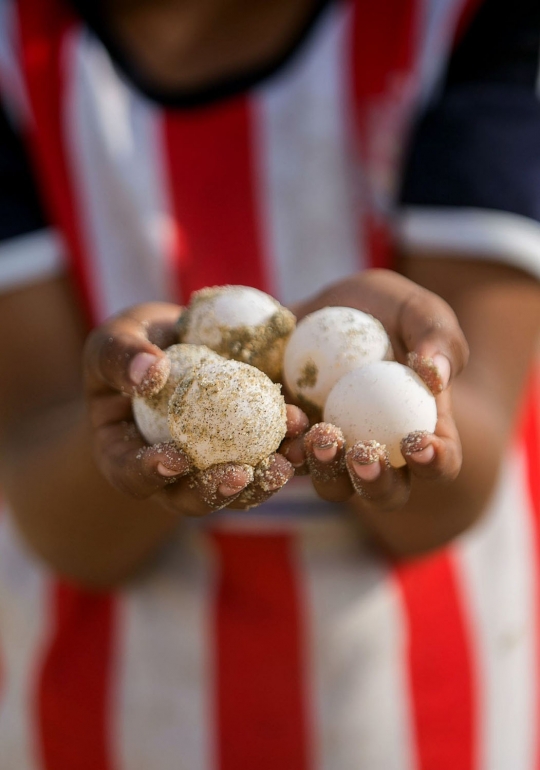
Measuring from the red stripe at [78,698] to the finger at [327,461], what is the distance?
0.54 meters

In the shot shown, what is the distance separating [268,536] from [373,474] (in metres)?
0.47

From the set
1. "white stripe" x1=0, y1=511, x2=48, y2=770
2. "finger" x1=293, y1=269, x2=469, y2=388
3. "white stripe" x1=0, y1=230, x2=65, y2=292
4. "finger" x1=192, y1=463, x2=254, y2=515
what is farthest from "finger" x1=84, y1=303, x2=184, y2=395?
"white stripe" x1=0, y1=511, x2=48, y2=770

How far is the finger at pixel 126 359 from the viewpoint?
2.17 feet

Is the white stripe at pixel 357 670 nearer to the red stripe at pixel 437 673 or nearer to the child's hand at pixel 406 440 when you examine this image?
the red stripe at pixel 437 673

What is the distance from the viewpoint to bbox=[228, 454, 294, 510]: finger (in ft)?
2.05

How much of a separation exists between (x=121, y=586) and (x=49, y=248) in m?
0.48

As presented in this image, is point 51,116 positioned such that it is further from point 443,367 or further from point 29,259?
point 443,367

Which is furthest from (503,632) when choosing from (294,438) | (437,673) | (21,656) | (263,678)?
(21,656)

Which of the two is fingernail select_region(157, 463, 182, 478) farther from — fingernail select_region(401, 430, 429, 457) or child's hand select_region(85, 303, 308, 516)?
fingernail select_region(401, 430, 429, 457)

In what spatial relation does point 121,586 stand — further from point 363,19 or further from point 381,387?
point 363,19

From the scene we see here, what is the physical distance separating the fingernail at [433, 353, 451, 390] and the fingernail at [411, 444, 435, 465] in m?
0.09

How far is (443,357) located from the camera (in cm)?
67

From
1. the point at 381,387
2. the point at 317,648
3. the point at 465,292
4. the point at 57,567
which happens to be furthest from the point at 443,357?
the point at 57,567

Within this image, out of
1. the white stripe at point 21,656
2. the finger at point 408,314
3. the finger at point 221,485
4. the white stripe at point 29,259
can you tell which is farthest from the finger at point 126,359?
the white stripe at point 21,656
